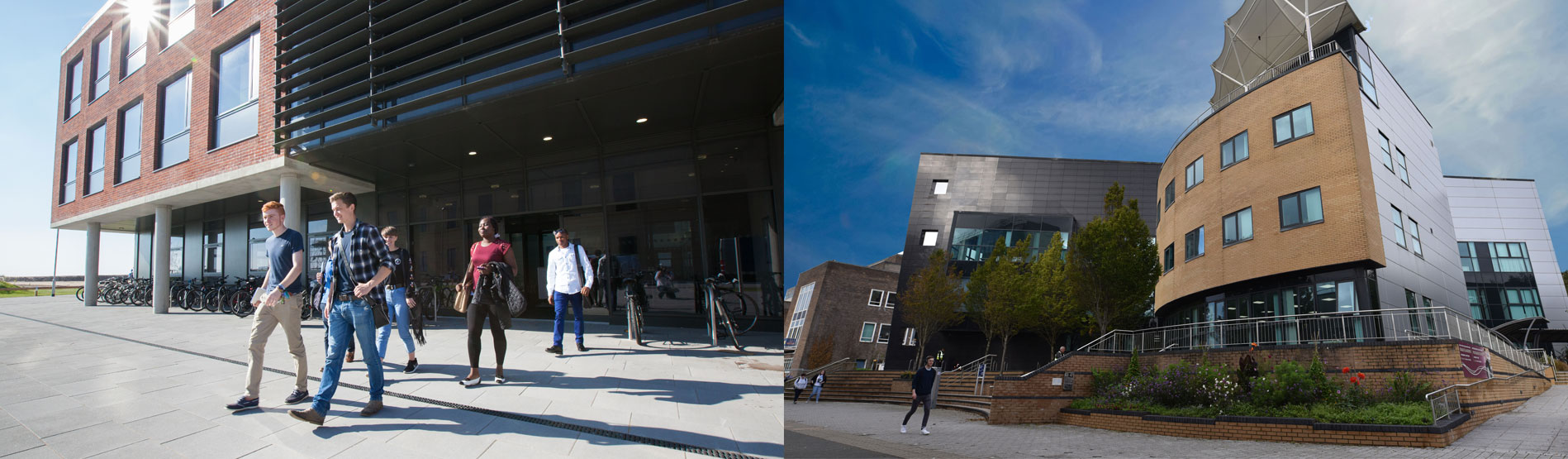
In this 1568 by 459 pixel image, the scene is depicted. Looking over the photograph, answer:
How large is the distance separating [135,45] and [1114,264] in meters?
12.5

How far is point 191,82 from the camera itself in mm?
6480

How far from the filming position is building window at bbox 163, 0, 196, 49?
6391 mm

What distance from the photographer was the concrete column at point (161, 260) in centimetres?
1153

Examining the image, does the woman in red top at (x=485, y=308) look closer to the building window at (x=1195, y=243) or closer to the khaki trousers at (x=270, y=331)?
the khaki trousers at (x=270, y=331)

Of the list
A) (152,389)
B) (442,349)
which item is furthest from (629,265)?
(152,389)

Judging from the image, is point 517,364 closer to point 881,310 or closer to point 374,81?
point 881,310

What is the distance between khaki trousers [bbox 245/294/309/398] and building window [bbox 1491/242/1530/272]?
8354mm

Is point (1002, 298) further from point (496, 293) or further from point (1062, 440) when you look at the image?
point (496, 293)

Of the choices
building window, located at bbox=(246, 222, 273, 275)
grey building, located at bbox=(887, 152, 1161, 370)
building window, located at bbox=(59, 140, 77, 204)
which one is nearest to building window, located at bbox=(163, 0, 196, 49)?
building window, located at bbox=(246, 222, 273, 275)

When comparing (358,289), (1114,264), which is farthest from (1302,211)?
(358,289)

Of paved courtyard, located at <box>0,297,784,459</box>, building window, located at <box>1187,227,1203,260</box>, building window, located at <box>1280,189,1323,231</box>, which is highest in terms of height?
building window, located at <box>1280,189,1323,231</box>

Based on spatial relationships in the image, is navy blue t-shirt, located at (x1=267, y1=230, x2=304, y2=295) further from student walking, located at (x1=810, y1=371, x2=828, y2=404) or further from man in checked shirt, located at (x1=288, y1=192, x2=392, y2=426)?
student walking, located at (x1=810, y1=371, x2=828, y2=404)

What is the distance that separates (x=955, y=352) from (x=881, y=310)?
1056 millimetres

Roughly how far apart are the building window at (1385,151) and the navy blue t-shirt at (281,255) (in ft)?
26.8
